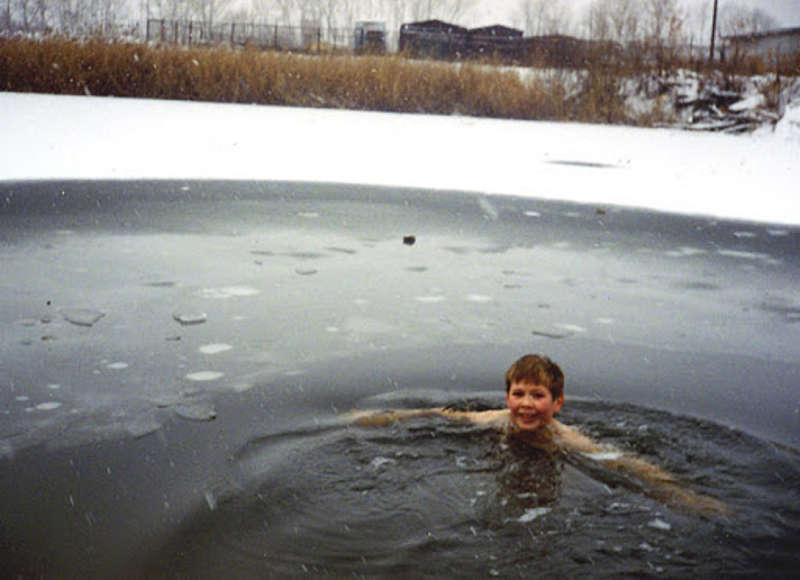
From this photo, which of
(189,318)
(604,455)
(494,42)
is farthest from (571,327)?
(494,42)

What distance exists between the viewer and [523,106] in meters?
22.3

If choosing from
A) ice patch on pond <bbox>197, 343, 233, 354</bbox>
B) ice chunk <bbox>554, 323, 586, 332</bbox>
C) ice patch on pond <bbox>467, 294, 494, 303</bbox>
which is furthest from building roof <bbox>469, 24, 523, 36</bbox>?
ice patch on pond <bbox>197, 343, 233, 354</bbox>

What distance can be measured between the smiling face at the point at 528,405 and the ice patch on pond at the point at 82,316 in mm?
2209

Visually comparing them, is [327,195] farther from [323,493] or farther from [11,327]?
[323,493]

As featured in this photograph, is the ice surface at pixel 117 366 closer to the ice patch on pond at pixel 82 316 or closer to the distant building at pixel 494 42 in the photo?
the ice patch on pond at pixel 82 316

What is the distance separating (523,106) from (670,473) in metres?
19.7

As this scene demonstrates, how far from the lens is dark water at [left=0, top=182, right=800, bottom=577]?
8.48ft

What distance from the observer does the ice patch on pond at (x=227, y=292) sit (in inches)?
207

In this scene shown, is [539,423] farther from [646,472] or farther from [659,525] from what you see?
[659,525]

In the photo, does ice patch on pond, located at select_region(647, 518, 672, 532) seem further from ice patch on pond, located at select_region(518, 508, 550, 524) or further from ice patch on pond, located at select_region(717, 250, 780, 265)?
ice patch on pond, located at select_region(717, 250, 780, 265)

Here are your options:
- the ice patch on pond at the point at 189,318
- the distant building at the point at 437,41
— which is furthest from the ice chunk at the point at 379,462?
the distant building at the point at 437,41

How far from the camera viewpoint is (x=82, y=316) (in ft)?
15.3

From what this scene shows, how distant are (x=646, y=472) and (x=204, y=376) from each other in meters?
1.77

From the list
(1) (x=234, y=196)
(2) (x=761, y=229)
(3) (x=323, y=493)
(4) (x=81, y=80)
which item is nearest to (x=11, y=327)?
(3) (x=323, y=493)
